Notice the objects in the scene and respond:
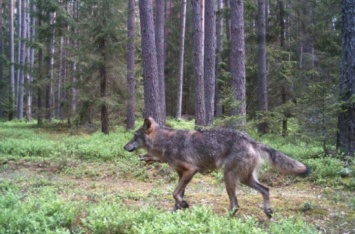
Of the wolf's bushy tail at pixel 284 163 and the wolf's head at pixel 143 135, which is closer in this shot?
the wolf's bushy tail at pixel 284 163

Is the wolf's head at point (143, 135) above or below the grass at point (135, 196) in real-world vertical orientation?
above

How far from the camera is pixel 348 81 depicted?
10.1 m

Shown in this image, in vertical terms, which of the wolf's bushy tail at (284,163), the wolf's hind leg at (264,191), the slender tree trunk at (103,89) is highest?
the slender tree trunk at (103,89)

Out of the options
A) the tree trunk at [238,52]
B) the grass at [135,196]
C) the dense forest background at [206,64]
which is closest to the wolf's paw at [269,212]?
the grass at [135,196]

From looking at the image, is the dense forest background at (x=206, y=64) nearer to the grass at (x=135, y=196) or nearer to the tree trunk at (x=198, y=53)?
the tree trunk at (x=198, y=53)

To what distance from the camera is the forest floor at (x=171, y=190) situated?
22.4 ft

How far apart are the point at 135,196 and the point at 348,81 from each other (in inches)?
245

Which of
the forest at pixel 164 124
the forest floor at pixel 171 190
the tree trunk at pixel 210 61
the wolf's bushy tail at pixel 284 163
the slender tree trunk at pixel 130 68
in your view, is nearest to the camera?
the forest at pixel 164 124

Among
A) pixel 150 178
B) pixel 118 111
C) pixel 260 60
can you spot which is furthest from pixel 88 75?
pixel 150 178

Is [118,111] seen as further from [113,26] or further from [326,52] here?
[326,52]

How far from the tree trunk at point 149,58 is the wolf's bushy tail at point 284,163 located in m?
7.37

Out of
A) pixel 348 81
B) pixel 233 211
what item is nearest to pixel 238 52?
pixel 348 81

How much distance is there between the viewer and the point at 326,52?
24438mm

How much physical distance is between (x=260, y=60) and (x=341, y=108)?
8942 millimetres
